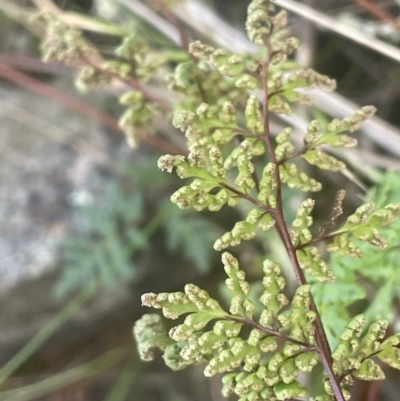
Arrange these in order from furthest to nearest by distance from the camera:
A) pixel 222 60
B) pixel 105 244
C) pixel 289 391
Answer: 1. pixel 105 244
2. pixel 222 60
3. pixel 289 391

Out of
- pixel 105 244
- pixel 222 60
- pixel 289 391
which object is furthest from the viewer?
pixel 105 244

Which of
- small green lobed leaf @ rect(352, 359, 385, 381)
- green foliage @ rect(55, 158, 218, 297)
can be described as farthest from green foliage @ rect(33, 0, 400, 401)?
green foliage @ rect(55, 158, 218, 297)

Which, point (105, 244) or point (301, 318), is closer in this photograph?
point (301, 318)

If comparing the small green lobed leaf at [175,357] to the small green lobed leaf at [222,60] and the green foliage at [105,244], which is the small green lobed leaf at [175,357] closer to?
the small green lobed leaf at [222,60]

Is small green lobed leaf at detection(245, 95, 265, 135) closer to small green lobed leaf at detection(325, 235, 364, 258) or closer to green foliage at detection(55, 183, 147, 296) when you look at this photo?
small green lobed leaf at detection(325, 235, 364, 258)

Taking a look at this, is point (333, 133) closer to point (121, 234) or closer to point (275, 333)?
point (275, 333)

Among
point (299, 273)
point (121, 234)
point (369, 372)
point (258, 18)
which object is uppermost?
point (121, 234)

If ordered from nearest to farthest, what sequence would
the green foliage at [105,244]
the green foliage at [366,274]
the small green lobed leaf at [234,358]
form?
the small green lobed leaf at [234,358] → the green foliage at [366,274] → the green foliage at [105,244]

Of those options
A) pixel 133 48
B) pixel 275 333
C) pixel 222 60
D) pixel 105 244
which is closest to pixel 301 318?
pixel 275 333

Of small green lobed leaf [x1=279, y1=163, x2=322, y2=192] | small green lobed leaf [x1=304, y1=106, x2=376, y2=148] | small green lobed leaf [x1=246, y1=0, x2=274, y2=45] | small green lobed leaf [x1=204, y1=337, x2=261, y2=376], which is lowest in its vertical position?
small green lobed leaf [x1=204, y1=337, x2=261, y2=376]

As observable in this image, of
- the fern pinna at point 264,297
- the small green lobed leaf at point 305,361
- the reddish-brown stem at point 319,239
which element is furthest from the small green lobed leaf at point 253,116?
the small green lobed leaf at point 305,361

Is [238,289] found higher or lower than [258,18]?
lower

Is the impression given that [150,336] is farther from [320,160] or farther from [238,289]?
[320,160]
